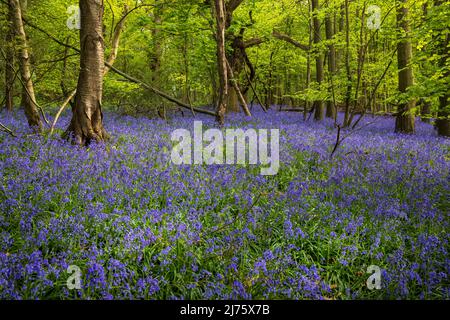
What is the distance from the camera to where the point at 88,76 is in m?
6.94

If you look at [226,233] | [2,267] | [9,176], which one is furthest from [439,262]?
[9,176]

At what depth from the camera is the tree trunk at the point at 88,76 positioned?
688 centimetres

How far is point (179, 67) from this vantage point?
17.0 meters

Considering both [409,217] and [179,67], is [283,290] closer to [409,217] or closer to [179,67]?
[409,217]

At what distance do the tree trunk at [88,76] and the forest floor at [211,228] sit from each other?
2.01 feet

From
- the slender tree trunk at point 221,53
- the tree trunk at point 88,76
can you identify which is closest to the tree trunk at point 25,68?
the tree trunk at point 88,76

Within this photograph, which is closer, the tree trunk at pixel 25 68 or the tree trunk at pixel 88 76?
the tree trunk at pixel 88 76

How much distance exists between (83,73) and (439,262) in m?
6.92

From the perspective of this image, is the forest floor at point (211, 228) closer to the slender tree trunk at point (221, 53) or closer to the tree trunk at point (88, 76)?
the tree trunk at point (88, 76)

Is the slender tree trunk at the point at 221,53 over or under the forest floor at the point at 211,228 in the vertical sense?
over

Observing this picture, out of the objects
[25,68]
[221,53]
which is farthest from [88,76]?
[221,53]

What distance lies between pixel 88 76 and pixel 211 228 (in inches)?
186

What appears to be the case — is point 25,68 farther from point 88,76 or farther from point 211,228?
point 211,228

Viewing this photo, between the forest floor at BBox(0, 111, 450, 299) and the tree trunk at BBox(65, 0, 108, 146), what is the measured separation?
613 millimetres
